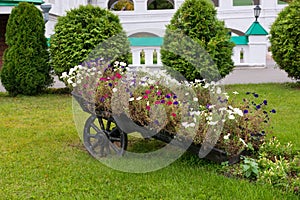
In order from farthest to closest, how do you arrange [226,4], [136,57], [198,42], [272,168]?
[226,4], [136,57], [198,42], [272,168]

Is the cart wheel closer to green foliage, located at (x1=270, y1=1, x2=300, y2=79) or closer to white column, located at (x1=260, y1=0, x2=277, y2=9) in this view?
green foliage, located at (x1=270, y1=1, x2=300, y2=79)

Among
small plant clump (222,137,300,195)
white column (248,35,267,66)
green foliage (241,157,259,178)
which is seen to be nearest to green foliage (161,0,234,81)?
small plant clump (222,137,300,195)

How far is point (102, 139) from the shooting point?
4.72 meters

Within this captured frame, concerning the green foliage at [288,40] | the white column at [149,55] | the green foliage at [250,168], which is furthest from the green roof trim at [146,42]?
the green foliage at [250,168]

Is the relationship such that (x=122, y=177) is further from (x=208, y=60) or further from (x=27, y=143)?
(x=208, y=60)

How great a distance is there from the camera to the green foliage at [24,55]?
9.06 meters

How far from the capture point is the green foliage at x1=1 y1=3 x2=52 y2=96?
906 cm

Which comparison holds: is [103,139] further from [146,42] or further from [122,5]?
[122,5]

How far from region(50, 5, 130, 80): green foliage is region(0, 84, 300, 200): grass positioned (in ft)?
9.82

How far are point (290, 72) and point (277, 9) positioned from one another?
39.7 feet

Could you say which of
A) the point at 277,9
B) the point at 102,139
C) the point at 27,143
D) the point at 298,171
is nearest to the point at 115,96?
the point at 102,139

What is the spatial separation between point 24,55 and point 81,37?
4.48ft

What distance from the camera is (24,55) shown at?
29.8 ft

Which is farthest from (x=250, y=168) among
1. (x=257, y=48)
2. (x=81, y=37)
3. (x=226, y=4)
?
(x=226, y=4)
